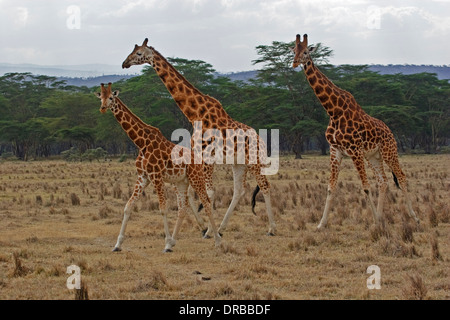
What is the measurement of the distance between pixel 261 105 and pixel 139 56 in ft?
132

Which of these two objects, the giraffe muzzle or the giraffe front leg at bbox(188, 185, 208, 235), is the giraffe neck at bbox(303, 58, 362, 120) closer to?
the giraffe front leg at bbox(188, 185, 208, 235)

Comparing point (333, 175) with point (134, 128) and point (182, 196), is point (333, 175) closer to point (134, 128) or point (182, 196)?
point (182, 196)

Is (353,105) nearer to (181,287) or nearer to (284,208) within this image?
(284,208)

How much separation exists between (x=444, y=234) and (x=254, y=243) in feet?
11.0

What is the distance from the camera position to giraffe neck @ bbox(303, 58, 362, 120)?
11.4 m

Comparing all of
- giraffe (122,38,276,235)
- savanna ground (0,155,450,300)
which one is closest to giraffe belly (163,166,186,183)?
giraffe (122,38,276,235)

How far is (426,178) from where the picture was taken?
23312 mm

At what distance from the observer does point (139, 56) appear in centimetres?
1062

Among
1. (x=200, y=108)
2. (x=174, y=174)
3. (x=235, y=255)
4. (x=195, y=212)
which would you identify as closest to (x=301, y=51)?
(x=200, y=108)

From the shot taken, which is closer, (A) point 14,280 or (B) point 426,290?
(B) point 426,290

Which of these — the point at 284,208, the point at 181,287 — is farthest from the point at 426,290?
the point at 284,208

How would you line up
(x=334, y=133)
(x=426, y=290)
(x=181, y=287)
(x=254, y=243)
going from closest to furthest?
(x=426, y=290) < (x=181, y=287) < (x=254, y=243) < (x=334, y=133)

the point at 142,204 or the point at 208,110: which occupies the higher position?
the point at 208,110
